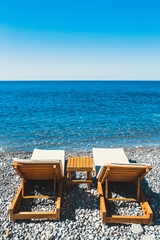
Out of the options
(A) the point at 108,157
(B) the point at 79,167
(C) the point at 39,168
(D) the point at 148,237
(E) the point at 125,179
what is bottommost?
(D) the point at 148,237

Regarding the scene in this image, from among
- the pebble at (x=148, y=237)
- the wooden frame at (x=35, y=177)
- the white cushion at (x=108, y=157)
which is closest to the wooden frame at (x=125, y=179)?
the pebble at (x=148, y=237)

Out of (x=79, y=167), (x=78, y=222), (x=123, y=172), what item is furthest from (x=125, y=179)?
(x=78, y=222)

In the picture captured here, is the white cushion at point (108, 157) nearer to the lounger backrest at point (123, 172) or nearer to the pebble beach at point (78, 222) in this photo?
the pebble beach at point (78, 222)

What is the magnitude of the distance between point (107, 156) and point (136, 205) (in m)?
2.12

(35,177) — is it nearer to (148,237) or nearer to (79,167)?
(79,167)

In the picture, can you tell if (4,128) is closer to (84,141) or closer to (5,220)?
(84,141)

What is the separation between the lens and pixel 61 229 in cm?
400

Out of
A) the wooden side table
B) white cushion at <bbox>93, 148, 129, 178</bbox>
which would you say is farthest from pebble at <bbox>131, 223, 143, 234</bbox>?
white cushion at <bbox>93, 148, 129, 178</bbox>

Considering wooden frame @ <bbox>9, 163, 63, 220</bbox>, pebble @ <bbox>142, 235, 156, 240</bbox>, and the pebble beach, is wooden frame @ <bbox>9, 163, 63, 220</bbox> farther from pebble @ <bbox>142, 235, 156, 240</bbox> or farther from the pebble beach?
pebble @ <bbox>142, 235, 156, 240</bbox>

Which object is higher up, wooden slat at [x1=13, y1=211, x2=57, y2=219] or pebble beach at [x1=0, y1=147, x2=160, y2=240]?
wooden slat at [x1=13, y1=211, x2=57, y2=219]

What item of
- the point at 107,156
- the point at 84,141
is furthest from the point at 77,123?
the point at 107,156

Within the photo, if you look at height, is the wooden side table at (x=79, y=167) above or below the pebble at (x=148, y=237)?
above

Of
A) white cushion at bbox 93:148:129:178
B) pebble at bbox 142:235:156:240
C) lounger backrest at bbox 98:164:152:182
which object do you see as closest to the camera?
pebble at bbox 142:235:156:240

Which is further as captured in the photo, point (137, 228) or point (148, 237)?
point (137, 228)
